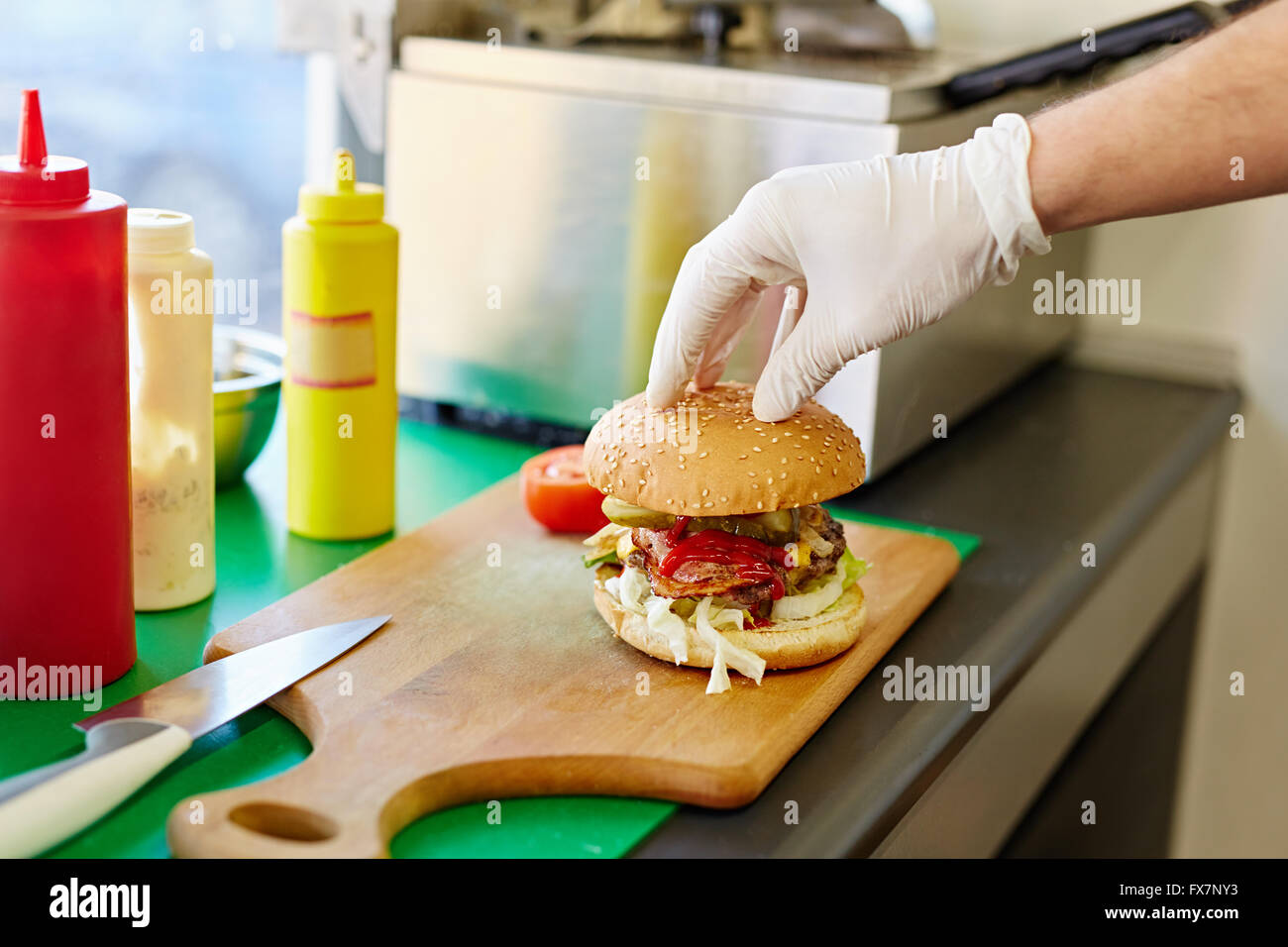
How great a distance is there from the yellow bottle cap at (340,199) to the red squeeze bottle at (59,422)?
0.32 meters

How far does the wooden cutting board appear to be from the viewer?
88 centimetres

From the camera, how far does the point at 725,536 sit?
113 centimetres

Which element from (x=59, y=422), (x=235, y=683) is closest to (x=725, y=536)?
(x=235, y=683)

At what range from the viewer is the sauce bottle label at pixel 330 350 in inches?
51.0

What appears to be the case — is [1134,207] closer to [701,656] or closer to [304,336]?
[701,656]

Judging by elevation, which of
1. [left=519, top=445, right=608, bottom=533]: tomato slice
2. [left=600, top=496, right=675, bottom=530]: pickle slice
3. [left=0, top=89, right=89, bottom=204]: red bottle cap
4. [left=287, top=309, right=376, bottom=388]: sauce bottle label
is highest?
[left=0, top=89, right=89, bottom=204]: red bottle cap

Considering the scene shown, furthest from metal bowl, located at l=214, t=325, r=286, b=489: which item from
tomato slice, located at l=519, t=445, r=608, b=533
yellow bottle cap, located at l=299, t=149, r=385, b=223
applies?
tomato slice, located at l=519, t=445, r=608, b=533

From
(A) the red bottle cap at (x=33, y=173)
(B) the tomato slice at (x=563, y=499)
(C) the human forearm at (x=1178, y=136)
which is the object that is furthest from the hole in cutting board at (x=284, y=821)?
(C) the human forearm at (x=1178, y=136)

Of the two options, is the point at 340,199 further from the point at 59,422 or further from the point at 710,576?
the point at 710,576

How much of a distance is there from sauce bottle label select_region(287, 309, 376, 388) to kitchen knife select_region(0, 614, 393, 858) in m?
0.29

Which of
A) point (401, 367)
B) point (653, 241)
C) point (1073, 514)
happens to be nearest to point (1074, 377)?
point (1073, 514)

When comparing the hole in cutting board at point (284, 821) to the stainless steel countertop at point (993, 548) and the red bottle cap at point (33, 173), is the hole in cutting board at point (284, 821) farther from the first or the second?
the red bottle cap at point (33, 173)

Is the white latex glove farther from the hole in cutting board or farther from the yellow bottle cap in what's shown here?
the hole in cutting board

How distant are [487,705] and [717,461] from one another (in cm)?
27
